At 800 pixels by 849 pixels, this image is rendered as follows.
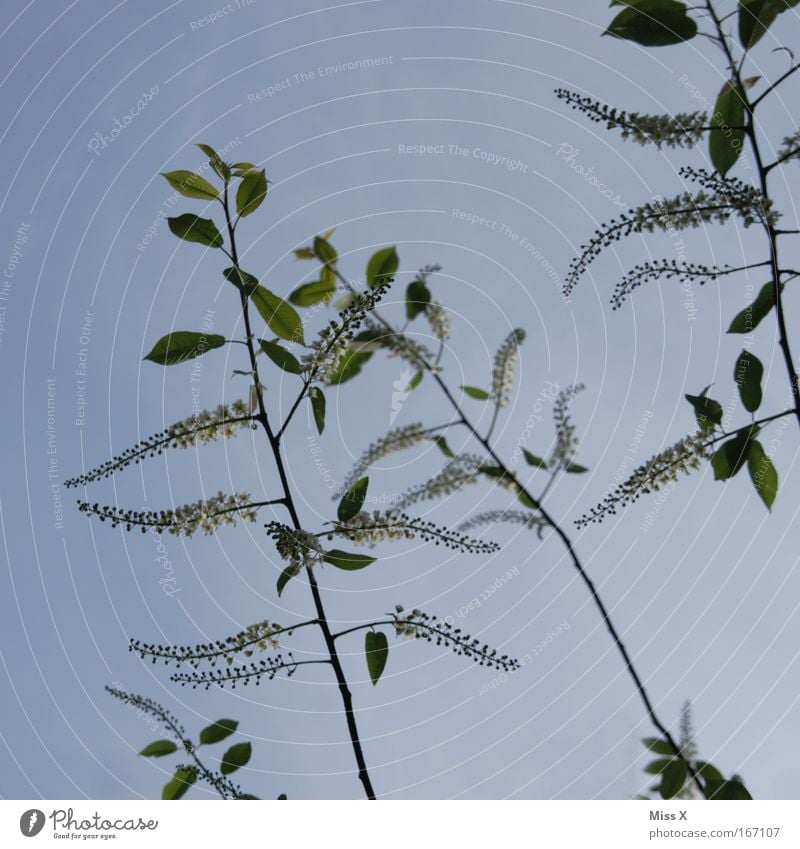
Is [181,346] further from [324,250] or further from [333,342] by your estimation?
[324,250]

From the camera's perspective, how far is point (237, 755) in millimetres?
2133

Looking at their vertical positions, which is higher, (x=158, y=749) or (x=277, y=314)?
(x=277, y=314)

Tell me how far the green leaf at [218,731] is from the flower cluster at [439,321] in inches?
62.6

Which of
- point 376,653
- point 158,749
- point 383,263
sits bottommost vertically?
point 158,749

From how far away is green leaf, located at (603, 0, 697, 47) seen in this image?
6.49 ft

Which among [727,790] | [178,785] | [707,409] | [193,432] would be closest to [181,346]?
[193,432]

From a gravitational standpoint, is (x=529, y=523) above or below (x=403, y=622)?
above

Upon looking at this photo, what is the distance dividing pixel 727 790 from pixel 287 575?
1.34 meters

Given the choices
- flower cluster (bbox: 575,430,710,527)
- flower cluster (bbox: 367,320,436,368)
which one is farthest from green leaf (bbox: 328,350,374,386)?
flower cluster (bbox: 575,430,710,527)

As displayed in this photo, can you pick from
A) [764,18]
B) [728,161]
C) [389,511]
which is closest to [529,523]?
[389,511]

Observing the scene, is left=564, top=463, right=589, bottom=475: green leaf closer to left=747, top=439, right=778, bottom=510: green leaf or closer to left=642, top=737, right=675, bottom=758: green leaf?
left=747, top=439, right=778, bottom=510: green leaf
